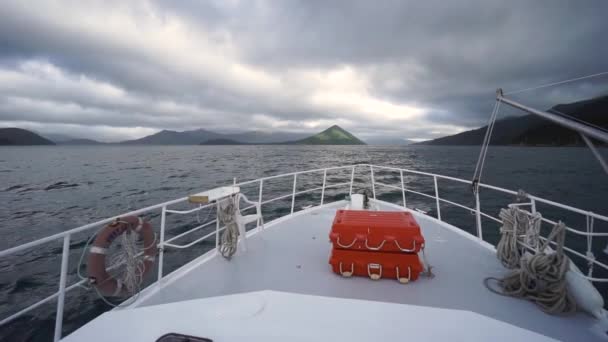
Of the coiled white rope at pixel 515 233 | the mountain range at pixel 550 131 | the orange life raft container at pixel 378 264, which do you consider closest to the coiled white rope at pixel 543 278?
the coiled white rope at pixel 515 233

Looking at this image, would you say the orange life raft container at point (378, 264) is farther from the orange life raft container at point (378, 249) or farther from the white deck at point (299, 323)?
the white deck at point (299, 323)

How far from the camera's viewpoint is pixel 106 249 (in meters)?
2.18

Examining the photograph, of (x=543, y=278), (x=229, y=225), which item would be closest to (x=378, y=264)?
(x=543, y=278)

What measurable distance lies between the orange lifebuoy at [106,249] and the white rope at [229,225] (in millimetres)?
753

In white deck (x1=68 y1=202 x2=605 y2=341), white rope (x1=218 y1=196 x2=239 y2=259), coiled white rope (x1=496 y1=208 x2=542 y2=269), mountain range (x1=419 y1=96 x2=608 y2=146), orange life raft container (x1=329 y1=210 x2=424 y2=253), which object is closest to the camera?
white deck (x1=68 y1=202 x2=605 y2=341)

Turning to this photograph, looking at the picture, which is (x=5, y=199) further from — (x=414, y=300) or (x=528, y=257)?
(x=528, y=257)

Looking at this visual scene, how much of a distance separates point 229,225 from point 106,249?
1.17 m

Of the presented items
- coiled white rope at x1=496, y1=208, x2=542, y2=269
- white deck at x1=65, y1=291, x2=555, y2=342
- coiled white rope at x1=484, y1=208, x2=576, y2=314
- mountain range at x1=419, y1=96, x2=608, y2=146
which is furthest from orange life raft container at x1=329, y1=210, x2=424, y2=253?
mountain range at x1=419, y1=96, x2=608, y2=146

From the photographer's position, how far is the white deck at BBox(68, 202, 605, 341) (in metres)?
2.12

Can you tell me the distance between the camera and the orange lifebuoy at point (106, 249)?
2139 millimetres

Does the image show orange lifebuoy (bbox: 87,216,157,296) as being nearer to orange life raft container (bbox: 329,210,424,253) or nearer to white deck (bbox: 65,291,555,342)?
white deck (bbox: 65,291,555,342)

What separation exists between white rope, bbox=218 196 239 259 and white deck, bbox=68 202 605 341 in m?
0.14

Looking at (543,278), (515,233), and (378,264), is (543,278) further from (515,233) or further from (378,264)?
(378,264)

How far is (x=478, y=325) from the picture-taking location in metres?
0.92
